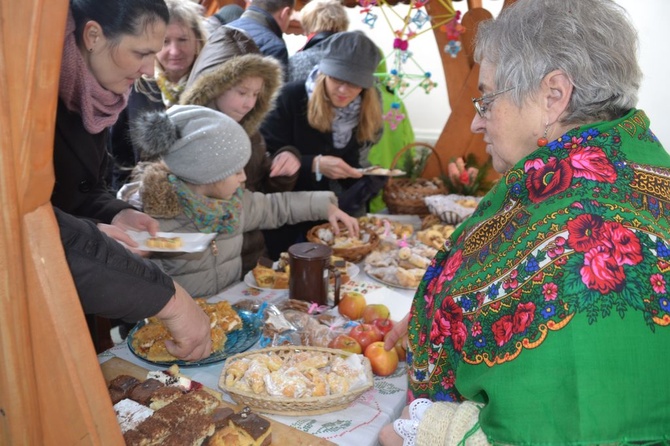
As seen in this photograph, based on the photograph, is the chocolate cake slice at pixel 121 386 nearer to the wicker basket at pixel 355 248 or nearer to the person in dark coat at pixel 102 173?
the person in dark coat at pixel 102 173

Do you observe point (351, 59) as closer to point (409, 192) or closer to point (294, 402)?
point (409, 192)

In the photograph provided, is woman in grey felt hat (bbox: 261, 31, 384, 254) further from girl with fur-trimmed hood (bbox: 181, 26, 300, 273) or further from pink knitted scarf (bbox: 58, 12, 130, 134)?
pink knitted scarf (bbox: 58, 12, 130, 134)

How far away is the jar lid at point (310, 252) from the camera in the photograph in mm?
1926

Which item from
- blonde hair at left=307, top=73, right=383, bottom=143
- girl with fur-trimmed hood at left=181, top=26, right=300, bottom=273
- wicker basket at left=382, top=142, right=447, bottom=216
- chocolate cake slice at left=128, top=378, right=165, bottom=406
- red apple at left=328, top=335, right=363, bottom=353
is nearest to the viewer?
chocolate cake slice at left=128, top=378, right=165, bottom=406

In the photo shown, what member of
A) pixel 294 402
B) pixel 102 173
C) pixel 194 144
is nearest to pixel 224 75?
pixel 194 144

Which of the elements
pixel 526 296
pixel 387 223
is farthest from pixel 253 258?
pixel 526 296

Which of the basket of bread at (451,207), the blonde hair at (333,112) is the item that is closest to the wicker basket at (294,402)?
the basket of bread at (451,207)

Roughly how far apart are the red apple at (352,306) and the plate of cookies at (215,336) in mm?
334

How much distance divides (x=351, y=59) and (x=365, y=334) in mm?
1882

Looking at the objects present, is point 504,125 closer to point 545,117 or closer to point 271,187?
point 545,117

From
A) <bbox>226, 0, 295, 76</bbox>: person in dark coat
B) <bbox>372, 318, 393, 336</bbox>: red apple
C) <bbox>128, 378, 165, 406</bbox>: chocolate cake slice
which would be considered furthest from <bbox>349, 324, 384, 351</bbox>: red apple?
<bbox>226, 0, 295, 76</bbox>: person in dark coat

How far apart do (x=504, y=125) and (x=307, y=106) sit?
7.12 ft

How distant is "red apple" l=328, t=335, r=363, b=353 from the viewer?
1.68 m

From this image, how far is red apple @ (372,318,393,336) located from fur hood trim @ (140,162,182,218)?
98 centimetres
